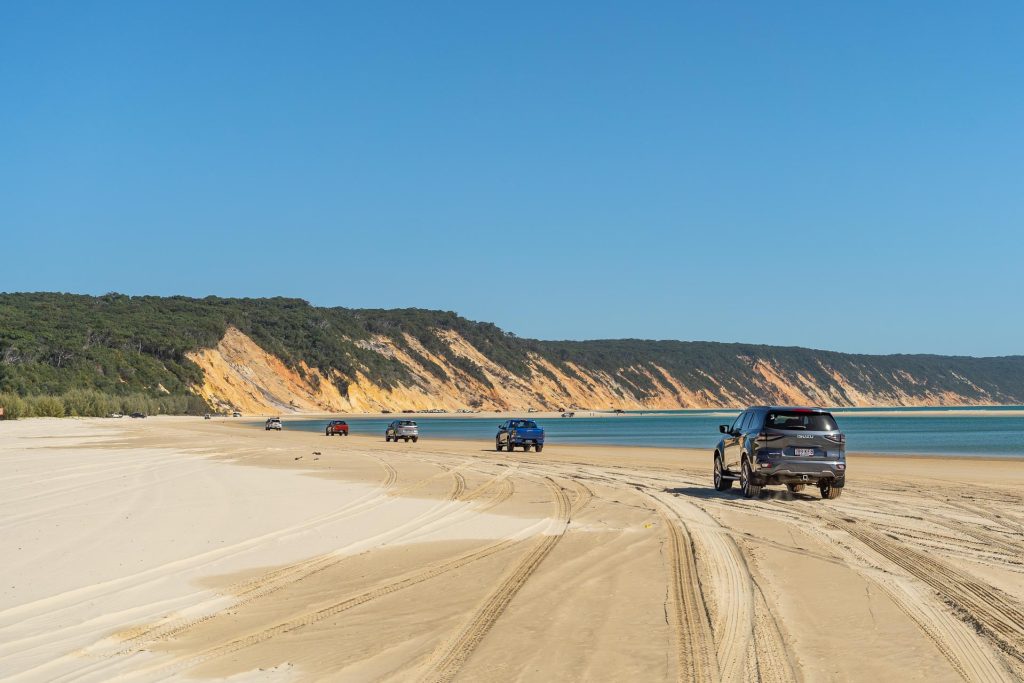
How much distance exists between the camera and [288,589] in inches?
410

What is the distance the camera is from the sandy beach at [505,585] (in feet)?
24.4

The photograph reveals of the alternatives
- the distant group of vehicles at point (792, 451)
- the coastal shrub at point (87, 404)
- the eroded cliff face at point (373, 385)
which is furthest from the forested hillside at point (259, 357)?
the distant group of vehicles at point (792, 451)

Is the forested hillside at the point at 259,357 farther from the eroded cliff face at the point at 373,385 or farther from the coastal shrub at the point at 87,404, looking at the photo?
the coastal shrub at the point at 87,404

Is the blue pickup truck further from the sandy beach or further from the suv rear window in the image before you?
the suv rear window

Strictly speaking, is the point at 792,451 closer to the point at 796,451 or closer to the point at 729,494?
the point at 796,451

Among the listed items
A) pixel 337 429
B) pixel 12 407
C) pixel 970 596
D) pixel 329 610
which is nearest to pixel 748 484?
pixel 970 596

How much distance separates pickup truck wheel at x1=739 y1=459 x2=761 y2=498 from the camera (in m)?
21.1

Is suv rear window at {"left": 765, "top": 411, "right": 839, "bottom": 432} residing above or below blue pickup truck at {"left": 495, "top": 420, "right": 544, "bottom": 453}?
above

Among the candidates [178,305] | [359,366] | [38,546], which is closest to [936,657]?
[38,546]

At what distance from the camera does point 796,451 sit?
20.6 m

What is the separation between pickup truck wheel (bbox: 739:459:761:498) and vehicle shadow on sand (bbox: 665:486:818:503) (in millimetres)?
147

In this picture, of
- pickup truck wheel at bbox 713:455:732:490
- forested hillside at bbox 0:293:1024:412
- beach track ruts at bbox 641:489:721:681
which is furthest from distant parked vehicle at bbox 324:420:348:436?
beach track ruts at bbox 641:489:721:681

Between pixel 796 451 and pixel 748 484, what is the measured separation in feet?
4.34

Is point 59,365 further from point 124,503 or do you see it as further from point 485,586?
point 485,586
